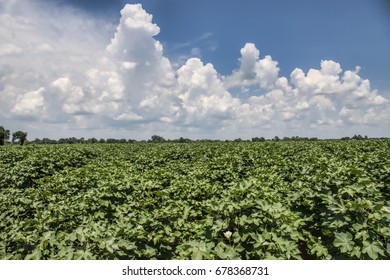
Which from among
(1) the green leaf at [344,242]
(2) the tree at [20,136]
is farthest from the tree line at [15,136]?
(1) the green leaf at [344,242]

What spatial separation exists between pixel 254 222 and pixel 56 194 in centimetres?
628

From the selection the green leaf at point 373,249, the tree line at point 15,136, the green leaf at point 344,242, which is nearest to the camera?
the green leaf at point 373,249

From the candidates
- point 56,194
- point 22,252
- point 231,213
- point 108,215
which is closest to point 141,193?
point 108,215

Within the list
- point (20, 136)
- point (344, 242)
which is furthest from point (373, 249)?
point (20, 136)

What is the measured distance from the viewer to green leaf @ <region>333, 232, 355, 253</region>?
4.12m

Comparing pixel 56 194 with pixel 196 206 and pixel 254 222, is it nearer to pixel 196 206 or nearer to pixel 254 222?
pixel 196 206

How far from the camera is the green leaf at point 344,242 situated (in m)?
4.12

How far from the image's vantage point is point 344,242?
4.19 m

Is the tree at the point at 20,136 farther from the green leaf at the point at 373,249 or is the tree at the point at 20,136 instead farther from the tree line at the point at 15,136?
the green leaf at the point at 373,249

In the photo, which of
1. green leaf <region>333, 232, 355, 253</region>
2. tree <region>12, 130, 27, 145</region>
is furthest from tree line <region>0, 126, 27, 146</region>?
green leaf <region>333, 232, 355, 253</region>

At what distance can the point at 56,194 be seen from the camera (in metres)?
8.41

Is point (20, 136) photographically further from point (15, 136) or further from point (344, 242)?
point (344, 242)

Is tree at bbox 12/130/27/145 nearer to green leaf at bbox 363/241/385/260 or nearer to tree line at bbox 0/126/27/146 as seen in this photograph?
tree line at bbox 0/126/27/146
